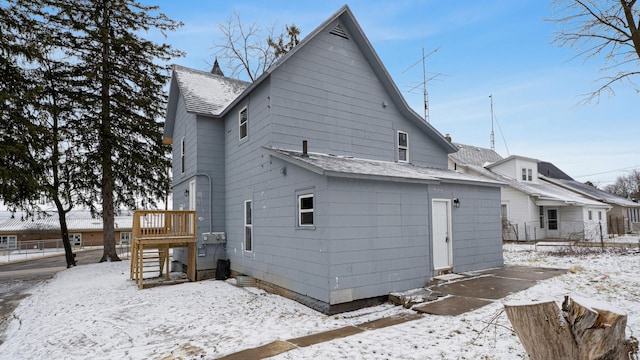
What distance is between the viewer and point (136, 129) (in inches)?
757

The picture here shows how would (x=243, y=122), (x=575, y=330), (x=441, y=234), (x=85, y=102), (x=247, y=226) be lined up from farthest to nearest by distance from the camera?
(x=85, y=102) < (x=243, y=122) < (x=247, y=226) < (x=441, y=234) < (x=575, y=330)

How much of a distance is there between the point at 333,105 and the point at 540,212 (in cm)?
1955

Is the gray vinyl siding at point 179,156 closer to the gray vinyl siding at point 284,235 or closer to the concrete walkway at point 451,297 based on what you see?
the gray vinyl siding at point 284,235

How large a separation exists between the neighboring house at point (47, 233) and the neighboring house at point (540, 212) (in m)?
38.8

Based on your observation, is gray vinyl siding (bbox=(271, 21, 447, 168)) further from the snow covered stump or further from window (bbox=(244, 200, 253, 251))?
the snow covered stump

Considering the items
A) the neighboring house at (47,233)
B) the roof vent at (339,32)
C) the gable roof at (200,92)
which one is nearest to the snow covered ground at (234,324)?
the gable roof at (200,92)

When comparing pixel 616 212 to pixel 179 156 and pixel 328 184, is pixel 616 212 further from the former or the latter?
pixel 179 156

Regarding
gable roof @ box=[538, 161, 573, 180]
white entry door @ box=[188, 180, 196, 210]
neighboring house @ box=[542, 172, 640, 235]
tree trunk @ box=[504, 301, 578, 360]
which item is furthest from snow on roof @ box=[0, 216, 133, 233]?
tree trunk @ box=[504, 301, 578, 360]

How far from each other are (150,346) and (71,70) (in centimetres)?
1810

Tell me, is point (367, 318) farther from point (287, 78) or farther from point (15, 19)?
point (15, 19)

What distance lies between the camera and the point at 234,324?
6.87 meters

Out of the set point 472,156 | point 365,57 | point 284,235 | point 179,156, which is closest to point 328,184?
point 284,235

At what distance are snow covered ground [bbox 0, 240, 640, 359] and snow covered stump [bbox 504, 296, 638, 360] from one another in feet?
2.28

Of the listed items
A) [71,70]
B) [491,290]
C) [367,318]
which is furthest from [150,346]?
[71,70]
